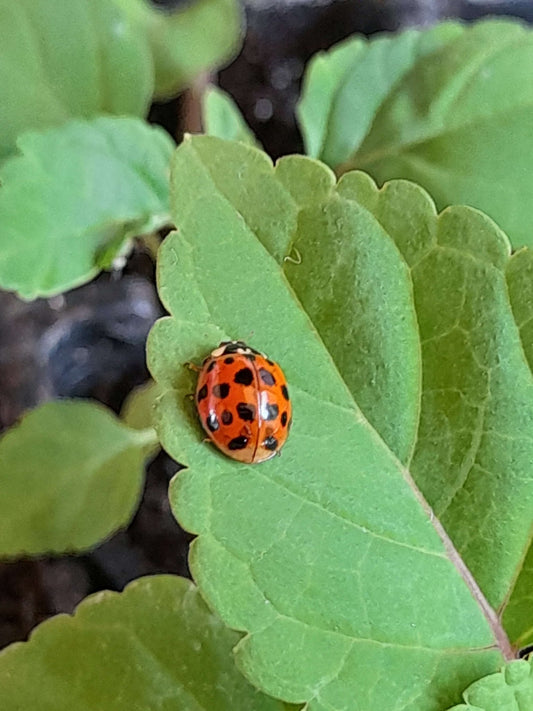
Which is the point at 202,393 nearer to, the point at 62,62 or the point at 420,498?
the point at 420,498

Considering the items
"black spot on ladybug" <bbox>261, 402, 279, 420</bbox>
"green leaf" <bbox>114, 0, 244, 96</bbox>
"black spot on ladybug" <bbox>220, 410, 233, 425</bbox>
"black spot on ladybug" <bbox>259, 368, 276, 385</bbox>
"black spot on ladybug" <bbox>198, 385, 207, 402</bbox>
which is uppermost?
"black spot on ladybug" <bbox>259, 368, 276, 385</bbox>

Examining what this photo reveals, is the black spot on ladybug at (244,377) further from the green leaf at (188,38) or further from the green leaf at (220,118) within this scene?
the green leaf at (188,38)

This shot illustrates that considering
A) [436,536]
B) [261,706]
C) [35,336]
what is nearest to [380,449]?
[436,536]

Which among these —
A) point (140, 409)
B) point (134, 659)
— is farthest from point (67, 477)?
point (134, 659)

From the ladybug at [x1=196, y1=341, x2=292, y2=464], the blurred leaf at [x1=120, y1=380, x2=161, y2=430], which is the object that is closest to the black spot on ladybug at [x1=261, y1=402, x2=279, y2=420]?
the ladybug at [x1=196, y1=341, x2=292, y2=464]

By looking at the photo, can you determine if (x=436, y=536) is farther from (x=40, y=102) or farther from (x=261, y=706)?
(x=40, y=102)

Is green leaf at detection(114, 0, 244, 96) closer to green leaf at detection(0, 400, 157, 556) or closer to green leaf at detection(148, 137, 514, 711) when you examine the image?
green leaf at detection(0, 400, 157, 556)

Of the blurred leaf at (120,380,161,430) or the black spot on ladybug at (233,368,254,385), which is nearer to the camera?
the black spot on ladybug at (233,368,254,385)
